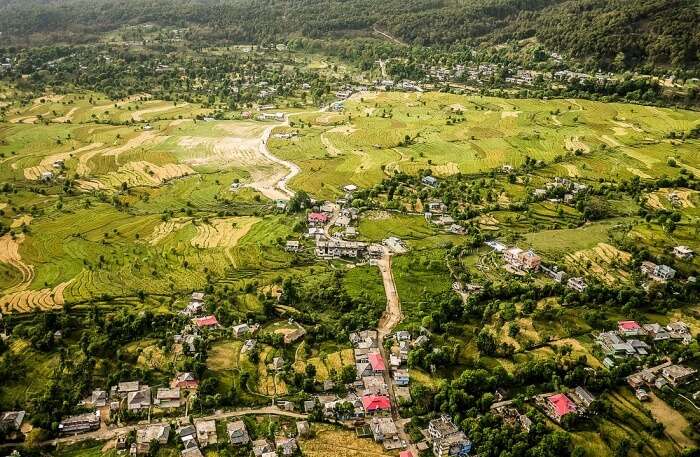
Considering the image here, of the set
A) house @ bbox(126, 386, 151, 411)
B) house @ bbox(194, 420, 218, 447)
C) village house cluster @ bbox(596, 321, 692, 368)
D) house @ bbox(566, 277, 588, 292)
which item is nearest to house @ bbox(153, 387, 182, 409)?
house @ bbox(126, 386, 151, 411)

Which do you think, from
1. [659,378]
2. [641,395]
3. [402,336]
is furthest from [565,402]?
[402,336]

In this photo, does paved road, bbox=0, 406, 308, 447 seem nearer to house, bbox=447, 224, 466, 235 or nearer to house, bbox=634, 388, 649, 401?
house, bbox=634, 388, 649, 401

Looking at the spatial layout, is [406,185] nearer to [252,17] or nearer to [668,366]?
[668,366]

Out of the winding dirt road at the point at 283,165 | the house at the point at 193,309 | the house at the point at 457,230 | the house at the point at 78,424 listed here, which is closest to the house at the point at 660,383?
the house at the point at 457,230

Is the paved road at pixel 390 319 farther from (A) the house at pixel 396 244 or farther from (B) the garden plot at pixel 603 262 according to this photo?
(B) the garden plot at pixel 603 262

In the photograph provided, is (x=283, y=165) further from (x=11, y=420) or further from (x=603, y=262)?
(x=11, y=420)

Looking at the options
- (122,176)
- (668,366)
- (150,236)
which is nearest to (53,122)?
(122,176)
